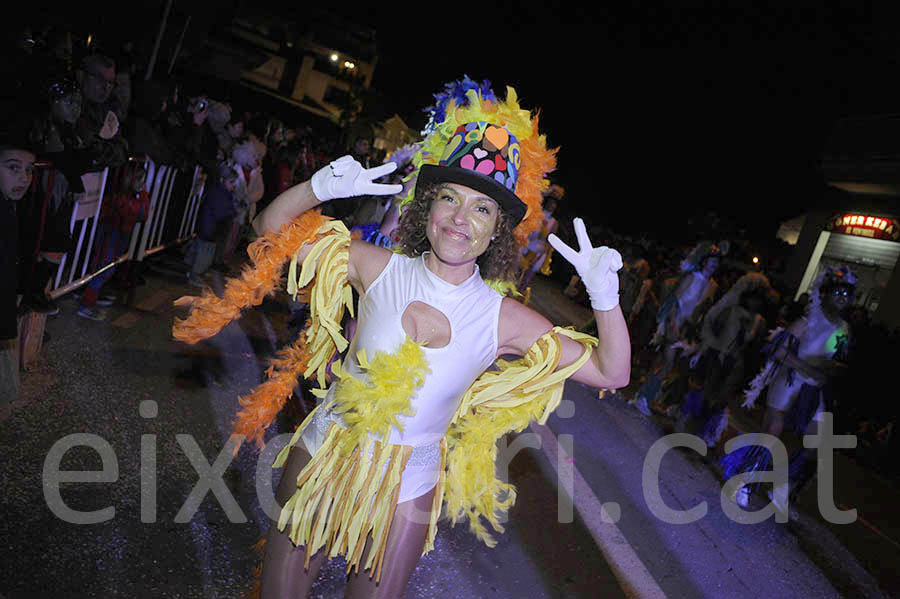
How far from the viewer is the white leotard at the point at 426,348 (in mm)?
2037

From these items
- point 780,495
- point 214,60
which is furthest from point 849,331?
point 214,60

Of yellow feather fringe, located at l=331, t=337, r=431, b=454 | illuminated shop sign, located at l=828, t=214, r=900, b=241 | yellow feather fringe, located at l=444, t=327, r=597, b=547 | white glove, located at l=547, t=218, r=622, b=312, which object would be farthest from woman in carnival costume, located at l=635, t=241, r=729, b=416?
illuminated shop sign, located at l=828, t=214, r=900, b=241

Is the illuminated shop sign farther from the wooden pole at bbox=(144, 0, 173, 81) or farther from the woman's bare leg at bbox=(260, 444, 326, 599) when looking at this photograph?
the woman's bare leg at bbox=(260, 444, 326, 599)

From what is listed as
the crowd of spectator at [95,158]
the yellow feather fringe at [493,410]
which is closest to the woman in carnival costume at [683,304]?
the crowd of spectator at [95,158]

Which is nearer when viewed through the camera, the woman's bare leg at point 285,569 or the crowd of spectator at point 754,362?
the woman's bare leg at point 285,569

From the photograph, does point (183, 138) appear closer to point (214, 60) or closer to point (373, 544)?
point (373, 544)

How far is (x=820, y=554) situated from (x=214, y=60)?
1453 centimetres

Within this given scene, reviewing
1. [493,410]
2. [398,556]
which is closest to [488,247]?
[493,410]

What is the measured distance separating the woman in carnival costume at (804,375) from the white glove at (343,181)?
4657 millimetres

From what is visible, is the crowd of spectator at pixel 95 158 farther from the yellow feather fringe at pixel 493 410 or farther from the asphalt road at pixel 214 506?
the yellow feather fringe at pixel 493 410

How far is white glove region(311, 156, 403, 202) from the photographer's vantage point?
2062mm

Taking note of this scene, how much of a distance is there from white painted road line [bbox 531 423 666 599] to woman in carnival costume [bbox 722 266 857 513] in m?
1.61

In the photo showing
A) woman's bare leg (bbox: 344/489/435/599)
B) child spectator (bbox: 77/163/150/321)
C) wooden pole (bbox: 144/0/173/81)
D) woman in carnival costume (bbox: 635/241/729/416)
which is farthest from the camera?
woman in carnival costume (bbox: 635/241/729/416)

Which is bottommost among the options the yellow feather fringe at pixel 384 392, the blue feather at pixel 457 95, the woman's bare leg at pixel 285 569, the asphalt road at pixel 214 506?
the asphalt road at pixel 214 506
